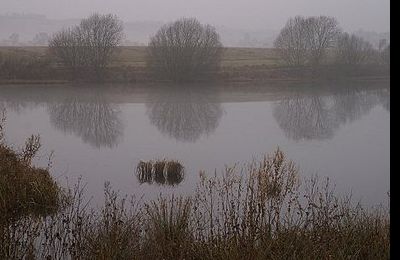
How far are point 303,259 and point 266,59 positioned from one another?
152ft

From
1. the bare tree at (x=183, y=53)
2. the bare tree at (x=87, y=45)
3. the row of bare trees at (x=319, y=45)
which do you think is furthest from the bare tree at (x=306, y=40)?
the bare tree at (x=87, y=45)

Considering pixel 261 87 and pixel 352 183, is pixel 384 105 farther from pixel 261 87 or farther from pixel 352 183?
pixel 352 183

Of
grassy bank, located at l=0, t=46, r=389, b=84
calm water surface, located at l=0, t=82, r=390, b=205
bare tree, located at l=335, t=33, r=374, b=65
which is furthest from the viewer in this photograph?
bare tree, located at l=335, t=33, r=374, b=65

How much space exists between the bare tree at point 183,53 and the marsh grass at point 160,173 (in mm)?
25320

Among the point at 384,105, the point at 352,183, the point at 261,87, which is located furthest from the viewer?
the point at 261,87

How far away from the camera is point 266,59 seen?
48.4m

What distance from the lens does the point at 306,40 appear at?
42.0 metres

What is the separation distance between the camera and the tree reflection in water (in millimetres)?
15047

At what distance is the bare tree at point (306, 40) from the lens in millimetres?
40013

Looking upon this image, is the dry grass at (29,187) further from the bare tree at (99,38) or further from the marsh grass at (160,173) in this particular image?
the bare tree at (99,38)

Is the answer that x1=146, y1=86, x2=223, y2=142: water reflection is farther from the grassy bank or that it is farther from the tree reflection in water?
the grassy bank

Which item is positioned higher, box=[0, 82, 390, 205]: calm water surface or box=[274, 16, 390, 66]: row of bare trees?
box=[274, 16, 390, 66]: row of bare trees

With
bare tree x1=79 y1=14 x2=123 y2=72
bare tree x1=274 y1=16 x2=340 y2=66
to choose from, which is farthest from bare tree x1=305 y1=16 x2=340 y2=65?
bare tree x1=79 y1=14 x2=123 y2=72
